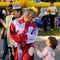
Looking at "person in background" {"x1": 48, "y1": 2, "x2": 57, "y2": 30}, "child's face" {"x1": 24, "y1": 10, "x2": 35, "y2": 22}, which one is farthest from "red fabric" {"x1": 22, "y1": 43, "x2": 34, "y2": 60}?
"person in background" {"x1": 48, "y1": 2, "x2": 57, "y2": 30}

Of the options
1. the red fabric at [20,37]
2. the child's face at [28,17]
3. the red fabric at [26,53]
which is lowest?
the red fabric at [26,53]

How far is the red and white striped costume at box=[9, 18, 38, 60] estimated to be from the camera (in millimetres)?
6973

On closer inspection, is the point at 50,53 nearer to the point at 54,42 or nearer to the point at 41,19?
the point at 54,42

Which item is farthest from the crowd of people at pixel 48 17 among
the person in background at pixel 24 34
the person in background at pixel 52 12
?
the person in background at pixel 24 34

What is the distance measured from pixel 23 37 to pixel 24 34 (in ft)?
0.20

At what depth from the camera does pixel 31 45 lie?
23.2 ft

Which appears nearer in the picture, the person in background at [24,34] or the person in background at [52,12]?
the person in background at [24,34]

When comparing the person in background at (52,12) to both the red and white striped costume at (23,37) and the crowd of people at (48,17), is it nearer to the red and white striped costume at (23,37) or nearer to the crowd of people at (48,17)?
the crowd of people at (48,17)

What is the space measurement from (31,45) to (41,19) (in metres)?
12.1

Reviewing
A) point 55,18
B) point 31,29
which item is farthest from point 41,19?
point 31,29

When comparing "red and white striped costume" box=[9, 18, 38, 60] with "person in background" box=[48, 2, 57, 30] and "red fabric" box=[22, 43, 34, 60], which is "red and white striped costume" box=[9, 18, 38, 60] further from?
"person in background" box=[48, 2, 57, 30]

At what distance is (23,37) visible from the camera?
22.8ft

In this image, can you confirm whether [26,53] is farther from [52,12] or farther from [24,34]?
[52,12]

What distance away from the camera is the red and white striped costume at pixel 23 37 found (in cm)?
697
